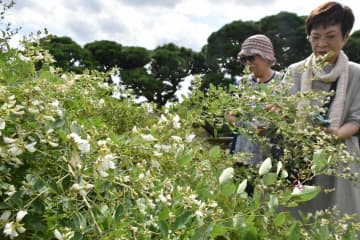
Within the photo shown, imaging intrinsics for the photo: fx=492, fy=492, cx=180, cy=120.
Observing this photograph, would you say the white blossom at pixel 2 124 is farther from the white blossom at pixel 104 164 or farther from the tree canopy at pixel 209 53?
the tree canopy at pixel 209 53

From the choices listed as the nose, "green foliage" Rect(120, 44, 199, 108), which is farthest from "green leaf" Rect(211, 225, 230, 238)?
"green foliage" Rect(120, 44, 199, 108)

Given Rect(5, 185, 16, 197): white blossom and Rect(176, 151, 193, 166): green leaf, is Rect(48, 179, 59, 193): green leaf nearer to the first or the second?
Rect(5, 185, 16, 197): white blossom

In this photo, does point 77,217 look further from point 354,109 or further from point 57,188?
point 354,109

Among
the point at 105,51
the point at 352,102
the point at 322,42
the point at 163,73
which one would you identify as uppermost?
the point at 105,51

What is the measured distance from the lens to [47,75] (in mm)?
849

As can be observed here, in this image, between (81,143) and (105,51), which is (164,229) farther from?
(105,51)

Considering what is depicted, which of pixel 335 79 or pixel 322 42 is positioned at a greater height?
pixel 322 42

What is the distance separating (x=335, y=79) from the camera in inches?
78.8

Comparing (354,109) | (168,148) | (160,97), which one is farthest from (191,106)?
(160,97)

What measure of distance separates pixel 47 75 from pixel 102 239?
348 millimetres

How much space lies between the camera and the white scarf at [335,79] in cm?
194

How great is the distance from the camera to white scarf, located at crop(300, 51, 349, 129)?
76.2 inches

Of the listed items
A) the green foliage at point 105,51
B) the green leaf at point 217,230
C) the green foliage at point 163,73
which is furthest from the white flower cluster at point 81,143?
the green foliage at point 105,51

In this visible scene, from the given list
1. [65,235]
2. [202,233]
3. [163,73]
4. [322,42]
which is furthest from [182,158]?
[163,73]
